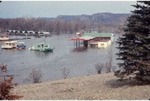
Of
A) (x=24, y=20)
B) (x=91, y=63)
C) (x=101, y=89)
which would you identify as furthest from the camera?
(x=24, y=20)

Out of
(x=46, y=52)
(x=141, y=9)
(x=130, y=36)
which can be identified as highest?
(x=141, y=9)

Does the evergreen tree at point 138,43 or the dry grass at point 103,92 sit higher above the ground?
the evergreen tree at point 138,43

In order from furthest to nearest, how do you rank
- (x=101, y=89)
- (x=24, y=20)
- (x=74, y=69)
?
1. (x=24, y=20)
2. (x=74, y=69)
3. (x=101, y=89)

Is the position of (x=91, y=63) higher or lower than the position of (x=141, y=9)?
lower

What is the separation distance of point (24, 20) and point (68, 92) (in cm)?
8165

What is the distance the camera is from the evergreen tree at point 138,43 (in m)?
11.8

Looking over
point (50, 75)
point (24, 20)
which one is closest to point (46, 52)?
point (50, 75)

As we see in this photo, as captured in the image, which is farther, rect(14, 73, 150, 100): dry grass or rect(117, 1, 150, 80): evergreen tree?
rect(117, 1, 150, 80): evergreen tree

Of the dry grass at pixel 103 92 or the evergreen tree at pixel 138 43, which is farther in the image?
the evergreen tree at pixel 138 43

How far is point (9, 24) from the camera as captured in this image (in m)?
85.6

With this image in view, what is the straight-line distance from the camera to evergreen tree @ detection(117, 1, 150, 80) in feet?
38.7

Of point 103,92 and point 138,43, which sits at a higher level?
point 138,43

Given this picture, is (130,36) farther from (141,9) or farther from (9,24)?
(9,24)

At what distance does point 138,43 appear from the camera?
12.0 m
